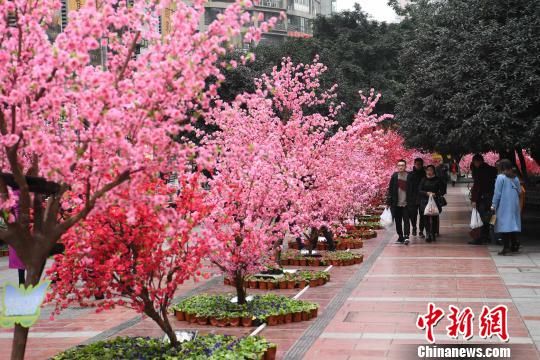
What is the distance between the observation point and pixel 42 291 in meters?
6.19

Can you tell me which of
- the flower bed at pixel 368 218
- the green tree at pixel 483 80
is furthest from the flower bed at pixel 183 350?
the flower bed at pixel 368 218

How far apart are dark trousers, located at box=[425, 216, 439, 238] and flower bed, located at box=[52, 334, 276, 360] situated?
38.0 feet

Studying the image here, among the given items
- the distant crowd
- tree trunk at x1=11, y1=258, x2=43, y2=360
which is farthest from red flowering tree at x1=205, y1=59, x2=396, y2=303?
the distant crowd

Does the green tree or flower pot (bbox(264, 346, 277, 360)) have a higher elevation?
the green tree

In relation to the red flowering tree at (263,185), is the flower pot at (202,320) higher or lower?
lower

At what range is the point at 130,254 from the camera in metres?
7.17

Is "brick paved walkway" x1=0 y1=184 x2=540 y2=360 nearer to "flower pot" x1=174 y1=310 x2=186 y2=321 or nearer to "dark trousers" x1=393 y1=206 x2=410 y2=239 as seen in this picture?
"flower pot" x1=174 y1=310 x2=186 y2=321

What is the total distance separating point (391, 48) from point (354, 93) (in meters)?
5.63

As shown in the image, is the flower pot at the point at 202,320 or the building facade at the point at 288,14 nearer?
the flower pot at the point at 202,320

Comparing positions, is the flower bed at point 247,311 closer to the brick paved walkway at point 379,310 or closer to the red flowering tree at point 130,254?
the brick paved walkway at point 379,310

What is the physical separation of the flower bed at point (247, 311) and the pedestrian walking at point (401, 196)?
27.5 feet

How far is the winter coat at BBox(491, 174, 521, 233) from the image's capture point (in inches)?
585

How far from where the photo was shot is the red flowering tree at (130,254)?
6.95 m

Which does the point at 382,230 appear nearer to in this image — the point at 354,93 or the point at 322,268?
the point at 322,268
